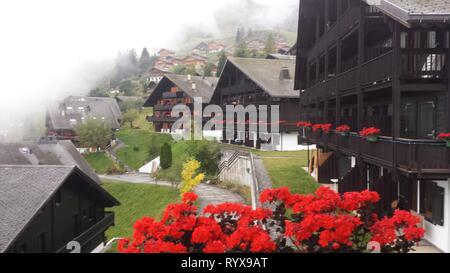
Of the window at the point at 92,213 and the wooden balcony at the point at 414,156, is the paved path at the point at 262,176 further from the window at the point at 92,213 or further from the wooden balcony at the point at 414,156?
the wooden balcony at the point at 414,156

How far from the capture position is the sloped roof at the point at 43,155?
112ft

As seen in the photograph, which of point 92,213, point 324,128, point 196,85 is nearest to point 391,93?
point 324,128

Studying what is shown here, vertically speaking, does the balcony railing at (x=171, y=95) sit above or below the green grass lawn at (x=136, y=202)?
above

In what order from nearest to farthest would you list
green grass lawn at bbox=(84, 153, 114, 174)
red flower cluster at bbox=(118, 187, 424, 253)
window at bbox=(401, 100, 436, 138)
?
red flower cluster at bbox=(118, 187, 424, 253) → window at bbox=(401, 100, 436, 138) → green grass lawn at bbox=(84, 153, 114, 174)

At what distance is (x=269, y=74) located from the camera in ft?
142

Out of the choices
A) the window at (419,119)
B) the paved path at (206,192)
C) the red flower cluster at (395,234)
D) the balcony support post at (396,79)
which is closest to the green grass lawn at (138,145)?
the paved path at (206,192)

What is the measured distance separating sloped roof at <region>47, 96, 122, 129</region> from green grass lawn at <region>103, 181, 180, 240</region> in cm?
3158

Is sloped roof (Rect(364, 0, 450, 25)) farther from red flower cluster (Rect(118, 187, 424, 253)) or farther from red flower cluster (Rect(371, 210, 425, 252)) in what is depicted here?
red flower cluster (Rect(371, 210, 425, 252))

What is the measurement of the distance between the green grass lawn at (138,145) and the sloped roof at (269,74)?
46.2 feet

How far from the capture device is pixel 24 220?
14977 millimetres

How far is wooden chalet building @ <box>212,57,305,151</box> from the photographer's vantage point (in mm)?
39656

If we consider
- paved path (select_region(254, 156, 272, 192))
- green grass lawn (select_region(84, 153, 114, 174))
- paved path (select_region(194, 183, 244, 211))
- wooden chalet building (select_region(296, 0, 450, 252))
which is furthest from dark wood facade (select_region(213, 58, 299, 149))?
wooden chalet building (select_region(296, 0, 450, 252))

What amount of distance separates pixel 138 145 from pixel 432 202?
159 feet
